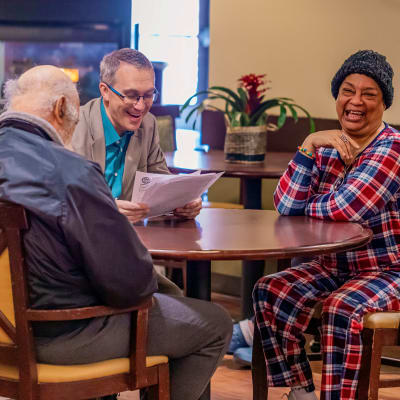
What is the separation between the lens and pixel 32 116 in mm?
1786

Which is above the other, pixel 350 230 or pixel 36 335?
pixel 350 230

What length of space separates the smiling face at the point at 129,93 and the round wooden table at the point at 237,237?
16.1 inches

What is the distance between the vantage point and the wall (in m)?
4.76

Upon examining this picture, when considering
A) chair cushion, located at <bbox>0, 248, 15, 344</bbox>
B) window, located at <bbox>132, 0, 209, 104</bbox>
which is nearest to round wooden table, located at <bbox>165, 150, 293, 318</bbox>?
chair cushion, located at <bbox>0, 248, 15, 344</bbox>

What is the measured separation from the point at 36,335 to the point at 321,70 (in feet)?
11.6

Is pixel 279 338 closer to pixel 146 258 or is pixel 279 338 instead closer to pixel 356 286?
pixel 356 286

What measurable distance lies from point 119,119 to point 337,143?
2.52 feet

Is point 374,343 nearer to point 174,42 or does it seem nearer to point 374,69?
point 374,69

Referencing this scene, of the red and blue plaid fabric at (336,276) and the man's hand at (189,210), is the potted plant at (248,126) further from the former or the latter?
the man's hand at (189,210)

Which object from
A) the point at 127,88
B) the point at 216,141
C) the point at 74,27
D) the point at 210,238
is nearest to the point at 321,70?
the point at 216,141

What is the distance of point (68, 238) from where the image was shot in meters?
1.69

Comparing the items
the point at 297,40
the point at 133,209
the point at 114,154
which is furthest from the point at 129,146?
the point at 297,40

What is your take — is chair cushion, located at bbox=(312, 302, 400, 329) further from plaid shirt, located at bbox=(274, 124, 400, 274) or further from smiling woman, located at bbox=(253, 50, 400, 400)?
plaid shirt, located at bbox=(274, 124, 400, 274)

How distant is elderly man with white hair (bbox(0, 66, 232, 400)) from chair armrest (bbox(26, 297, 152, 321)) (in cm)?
2
